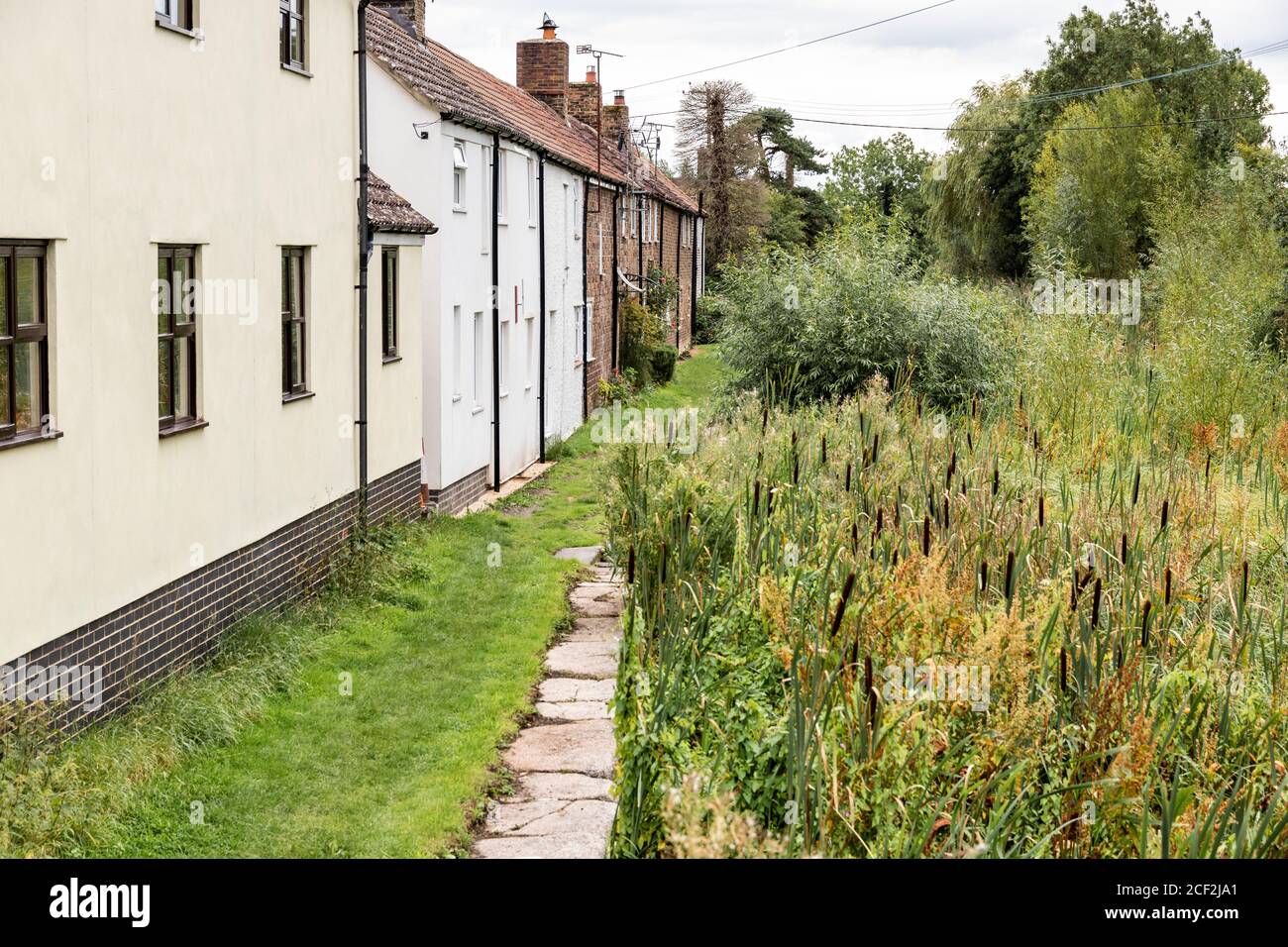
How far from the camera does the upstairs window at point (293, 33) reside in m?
12.8

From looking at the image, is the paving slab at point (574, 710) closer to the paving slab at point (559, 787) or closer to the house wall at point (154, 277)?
the paving slab at point (559, 787)

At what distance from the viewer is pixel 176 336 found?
10375mm

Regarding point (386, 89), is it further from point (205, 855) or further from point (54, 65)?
point (205, 855)

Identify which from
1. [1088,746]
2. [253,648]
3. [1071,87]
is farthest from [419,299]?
[1071,87]

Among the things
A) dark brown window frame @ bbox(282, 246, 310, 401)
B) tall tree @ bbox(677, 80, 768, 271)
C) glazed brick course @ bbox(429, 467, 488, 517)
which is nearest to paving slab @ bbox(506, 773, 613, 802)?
dark brown window frame @ bbox(282, 246, 310, 401)

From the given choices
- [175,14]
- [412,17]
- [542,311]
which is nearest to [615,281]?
[542,311]

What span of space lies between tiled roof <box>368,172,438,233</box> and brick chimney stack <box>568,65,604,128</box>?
2082cm

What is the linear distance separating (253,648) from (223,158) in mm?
3843

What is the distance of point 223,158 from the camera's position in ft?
36.1

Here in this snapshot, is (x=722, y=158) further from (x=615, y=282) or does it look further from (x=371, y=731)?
(x=371, y=731)

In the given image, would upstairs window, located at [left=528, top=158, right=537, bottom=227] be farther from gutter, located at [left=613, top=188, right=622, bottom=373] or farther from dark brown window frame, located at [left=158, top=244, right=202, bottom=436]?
dark brown window frame, located at [left=158, top=244, right=202, bottom=436]

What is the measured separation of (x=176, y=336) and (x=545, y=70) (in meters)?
25.2

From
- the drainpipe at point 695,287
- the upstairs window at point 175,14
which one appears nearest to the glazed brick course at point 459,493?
the upstairs window at point 175,14

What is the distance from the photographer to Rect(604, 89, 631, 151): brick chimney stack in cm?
4000
